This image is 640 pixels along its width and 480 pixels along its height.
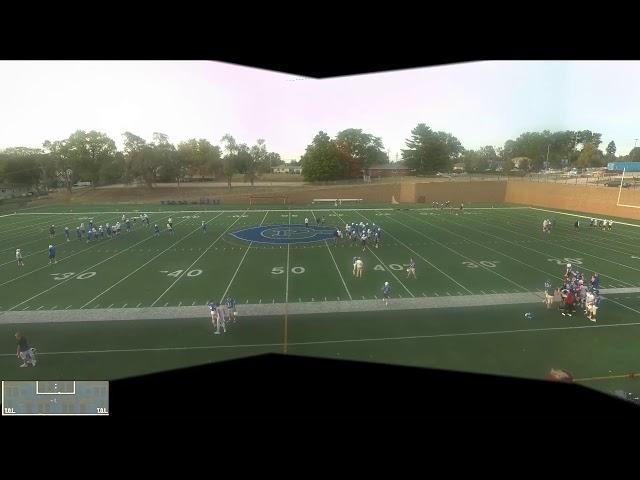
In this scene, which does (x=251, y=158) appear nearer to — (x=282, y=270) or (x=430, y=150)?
(x=430, y=150)

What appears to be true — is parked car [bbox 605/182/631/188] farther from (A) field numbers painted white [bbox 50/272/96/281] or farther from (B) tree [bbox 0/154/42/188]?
(B) tree [bbox 0/154/42/188]

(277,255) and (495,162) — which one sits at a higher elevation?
(495,162)

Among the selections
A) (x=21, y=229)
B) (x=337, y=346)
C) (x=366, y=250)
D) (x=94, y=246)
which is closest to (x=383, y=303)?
(x=337, y=346)

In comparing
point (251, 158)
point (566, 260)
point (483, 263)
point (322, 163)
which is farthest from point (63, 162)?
point (566, 260)

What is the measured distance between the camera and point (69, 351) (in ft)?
28.7

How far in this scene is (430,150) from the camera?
181 ft

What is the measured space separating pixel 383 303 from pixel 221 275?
617 cm

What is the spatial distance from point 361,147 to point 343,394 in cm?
5606

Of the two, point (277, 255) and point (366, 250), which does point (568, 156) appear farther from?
point (277, 255)

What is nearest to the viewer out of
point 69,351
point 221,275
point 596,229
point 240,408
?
point 240,408

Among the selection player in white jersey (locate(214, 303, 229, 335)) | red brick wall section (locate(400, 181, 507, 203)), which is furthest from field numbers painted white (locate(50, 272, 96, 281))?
red brick wall section (locate(400, 181, 507, 203))

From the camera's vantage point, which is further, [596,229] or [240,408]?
[596,229]

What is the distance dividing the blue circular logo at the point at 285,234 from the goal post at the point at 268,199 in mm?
16930
